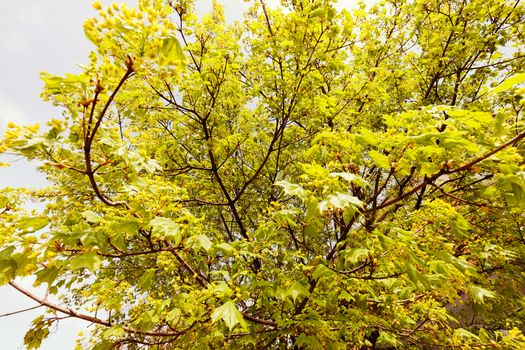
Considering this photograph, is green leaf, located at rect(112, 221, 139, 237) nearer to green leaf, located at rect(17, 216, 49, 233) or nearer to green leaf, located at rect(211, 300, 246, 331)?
green leaf, located at rect(17, 216, 49, 233)

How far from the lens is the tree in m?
2.34

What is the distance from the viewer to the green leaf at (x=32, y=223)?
2123 millimetres

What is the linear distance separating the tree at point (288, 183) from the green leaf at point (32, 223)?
0.04ft

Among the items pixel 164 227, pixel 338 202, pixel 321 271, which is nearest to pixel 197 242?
pixel 164 227

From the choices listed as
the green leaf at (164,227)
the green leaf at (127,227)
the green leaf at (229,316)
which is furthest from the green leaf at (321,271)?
the green leaf at (127,227)

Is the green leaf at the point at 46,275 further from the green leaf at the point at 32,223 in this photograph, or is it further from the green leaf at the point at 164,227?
the green leaf at the point at 164,227

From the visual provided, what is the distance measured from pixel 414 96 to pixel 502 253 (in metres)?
5.15

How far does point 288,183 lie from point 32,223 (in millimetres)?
1985

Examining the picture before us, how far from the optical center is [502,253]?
168 inches

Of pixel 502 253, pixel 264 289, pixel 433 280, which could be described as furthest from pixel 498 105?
pixel 264 289

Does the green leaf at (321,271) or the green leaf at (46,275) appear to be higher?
the green leaf at (46,275)

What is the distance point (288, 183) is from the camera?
9.08 feet

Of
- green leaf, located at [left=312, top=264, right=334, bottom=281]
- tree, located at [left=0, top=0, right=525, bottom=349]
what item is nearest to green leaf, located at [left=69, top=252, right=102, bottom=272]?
tree, located at [left=0, top=0, right=525, bottom=349]

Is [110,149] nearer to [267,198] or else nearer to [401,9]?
[267,198]
